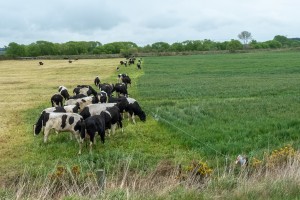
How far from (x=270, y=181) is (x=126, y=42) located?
165397 millimetres

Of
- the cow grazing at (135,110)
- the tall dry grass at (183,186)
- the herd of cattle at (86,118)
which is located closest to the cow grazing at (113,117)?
the herd of cattle at (86,118)

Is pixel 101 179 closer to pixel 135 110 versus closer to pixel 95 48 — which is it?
pixel 135 110

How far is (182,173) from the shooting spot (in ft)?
29.6

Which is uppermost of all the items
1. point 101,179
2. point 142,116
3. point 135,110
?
point 101,179

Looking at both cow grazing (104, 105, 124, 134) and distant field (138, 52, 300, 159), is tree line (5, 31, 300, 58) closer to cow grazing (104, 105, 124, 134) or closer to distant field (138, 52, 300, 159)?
distant field (138, 52, 300, 159)

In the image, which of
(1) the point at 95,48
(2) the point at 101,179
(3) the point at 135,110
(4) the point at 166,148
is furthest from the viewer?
(1) the point at 95,48

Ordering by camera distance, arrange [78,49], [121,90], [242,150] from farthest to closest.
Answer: [78,49]
[121,90]
[242,150]

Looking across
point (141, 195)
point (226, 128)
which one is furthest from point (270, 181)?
point (226, 128)

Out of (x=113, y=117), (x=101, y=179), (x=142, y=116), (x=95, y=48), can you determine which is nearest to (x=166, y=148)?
(x=113, y=117)

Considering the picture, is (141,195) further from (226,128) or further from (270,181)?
(226,128)

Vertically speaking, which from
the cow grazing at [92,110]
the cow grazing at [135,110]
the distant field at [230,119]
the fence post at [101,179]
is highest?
the fence post at [101,179]

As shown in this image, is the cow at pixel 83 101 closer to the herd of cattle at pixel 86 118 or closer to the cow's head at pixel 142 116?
the herd of cattle at pixel 86 118

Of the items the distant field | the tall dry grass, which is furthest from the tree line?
the tall dry grass

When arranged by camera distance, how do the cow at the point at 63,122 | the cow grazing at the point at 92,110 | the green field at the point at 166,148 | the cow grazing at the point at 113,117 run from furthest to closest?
the cow grazing at the point at 92,110 < the cow grazing at the point at 113,117 < the cow at the point at 63,122 < the green field at the point at 166,148
